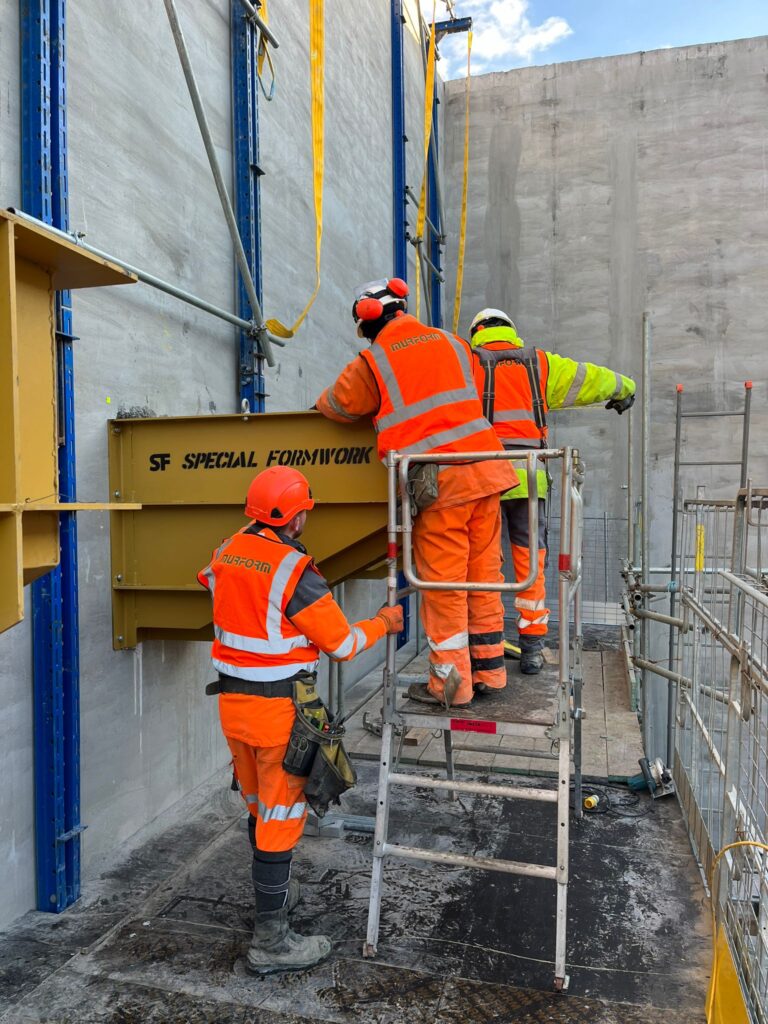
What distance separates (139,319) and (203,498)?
1152 mm

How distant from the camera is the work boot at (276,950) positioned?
10.2ft

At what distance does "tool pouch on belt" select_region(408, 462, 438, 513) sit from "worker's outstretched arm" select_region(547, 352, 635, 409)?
4.60 ft

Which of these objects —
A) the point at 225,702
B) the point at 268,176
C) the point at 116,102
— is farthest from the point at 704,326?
the point at 225,702

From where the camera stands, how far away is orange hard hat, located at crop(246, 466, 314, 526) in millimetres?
3125

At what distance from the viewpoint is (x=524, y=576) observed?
4.40 metres

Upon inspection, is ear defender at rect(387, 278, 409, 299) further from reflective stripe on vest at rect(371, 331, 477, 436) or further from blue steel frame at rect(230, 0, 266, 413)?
blue steel frame at rect(230, 0, 266, 413)

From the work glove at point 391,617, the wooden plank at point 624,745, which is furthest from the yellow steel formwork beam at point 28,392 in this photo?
Answer: the wooden plank at point 624,745

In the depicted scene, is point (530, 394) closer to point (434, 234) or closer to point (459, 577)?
point (459, 577)

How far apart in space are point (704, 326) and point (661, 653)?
4766mm

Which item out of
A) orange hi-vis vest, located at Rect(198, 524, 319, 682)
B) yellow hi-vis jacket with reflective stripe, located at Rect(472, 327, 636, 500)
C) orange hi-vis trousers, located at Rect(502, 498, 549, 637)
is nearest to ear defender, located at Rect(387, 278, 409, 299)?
yellow hi-vis jacket with reflective stripe, located at Rect(472, 327, 636, 500)

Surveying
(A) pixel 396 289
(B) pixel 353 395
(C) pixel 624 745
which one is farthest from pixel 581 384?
(C) pixel 624 745

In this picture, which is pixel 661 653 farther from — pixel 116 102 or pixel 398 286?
pixel 116 102

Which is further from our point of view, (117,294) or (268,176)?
(268,176)

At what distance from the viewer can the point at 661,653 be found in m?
10.8
